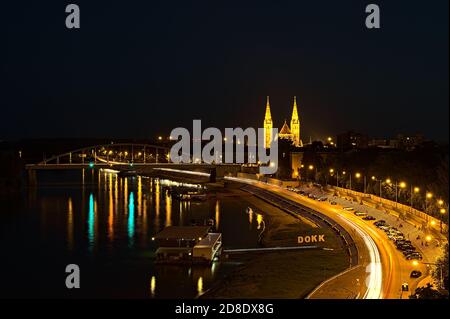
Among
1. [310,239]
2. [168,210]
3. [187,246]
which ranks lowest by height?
[168,210]

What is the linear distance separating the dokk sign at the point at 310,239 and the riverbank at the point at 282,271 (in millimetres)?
173

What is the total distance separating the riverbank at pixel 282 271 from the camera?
1006 centimetres

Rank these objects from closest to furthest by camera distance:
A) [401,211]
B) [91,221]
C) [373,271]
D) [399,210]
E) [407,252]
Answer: [373,271]
[407,252]
[401,211]
[399,210]
[91,221]

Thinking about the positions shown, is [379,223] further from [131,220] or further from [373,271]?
[131,220]

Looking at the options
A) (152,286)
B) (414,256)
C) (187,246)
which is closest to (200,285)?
(152,286)

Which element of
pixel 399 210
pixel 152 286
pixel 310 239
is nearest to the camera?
pixel 152 286

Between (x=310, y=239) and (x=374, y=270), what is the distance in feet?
16.9

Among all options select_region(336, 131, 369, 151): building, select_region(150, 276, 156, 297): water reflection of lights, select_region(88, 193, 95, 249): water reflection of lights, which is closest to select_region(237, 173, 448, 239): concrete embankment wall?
select_region(150, 276, 156, 297): water reflection of lights

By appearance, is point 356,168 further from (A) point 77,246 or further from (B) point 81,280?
(B) point 81,280

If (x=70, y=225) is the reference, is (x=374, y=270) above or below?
above

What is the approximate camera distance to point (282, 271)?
11.5m

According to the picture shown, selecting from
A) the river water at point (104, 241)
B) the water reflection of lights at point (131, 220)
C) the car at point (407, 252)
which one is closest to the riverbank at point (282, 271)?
the river water at point (104, 241)

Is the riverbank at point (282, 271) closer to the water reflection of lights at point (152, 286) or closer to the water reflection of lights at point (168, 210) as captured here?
the water reflection of lights at point (152, 286)
